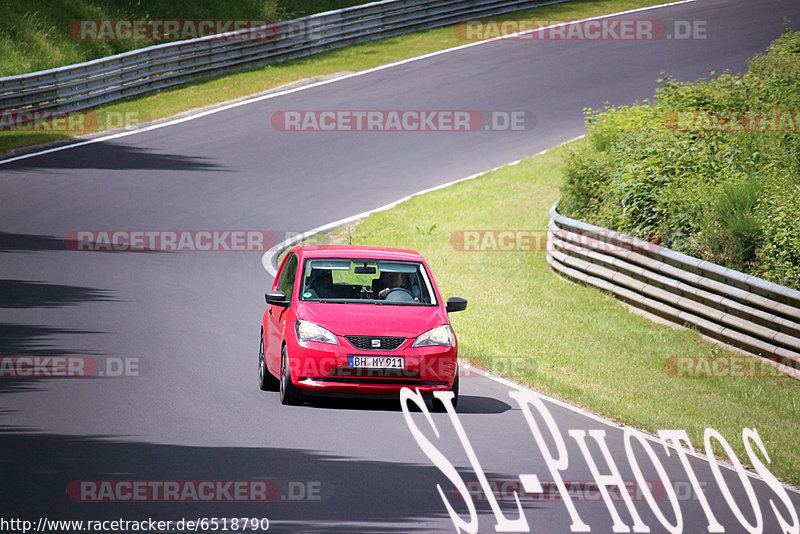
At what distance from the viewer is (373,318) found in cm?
1250

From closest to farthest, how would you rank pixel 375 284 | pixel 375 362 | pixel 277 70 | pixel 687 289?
pixel 375 362
pixel 375 284
pixel 687 289
pixel 277 70

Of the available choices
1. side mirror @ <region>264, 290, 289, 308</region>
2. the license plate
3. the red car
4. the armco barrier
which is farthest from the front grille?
the armco barrier

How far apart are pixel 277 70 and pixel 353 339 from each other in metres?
27.3

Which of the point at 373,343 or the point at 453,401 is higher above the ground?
the point at 373,343

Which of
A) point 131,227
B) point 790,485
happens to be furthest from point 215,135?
point 790,485

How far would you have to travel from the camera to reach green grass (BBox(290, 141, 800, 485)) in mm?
12945

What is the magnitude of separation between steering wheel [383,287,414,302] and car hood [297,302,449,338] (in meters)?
0.35

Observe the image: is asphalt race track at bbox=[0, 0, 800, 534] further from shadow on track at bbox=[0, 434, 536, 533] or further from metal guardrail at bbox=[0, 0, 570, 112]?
metal guardrail at bbox=[0, 0, 570, 112]

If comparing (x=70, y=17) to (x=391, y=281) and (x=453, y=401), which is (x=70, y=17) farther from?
(x=453, y=401)

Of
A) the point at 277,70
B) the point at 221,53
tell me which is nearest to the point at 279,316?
the point at 221,53

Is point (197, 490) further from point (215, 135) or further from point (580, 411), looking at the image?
point (215, 135)

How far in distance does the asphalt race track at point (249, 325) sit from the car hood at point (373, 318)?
35.8 inches

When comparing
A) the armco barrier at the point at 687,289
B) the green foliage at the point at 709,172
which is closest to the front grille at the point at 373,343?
the armco barrier at the point at 687,289

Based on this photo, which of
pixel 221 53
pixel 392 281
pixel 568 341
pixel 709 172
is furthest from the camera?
pixel 221 53
